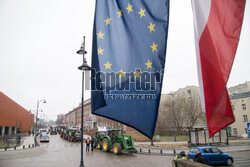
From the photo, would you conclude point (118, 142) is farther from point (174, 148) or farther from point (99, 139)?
point (174, 148)

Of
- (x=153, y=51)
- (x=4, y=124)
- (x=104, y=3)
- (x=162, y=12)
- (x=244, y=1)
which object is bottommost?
(x=4, y=124)

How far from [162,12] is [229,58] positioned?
156 centimetres

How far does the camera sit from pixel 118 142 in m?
17.7

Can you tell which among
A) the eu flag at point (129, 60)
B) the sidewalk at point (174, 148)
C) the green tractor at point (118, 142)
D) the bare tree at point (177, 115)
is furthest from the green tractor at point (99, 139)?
the bare tree at point (177, 115)

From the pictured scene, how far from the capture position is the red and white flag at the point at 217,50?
2393 millimetres

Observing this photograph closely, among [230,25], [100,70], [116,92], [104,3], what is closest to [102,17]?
[104,3]

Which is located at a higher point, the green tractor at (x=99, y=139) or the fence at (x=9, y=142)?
the green tractor at (x=99, y=139)

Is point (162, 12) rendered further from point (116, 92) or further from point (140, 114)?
point (140, 114)

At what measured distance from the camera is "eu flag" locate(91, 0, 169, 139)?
317 centimetres

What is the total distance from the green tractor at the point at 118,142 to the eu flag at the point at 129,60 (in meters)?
14.6

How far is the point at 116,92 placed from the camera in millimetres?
3301

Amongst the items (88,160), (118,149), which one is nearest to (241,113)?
(118,149)

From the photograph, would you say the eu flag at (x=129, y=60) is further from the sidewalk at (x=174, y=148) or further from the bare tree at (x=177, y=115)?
the bare tree at (x=177, y=115)

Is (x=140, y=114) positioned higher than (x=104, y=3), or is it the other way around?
(x=104, y=3)
